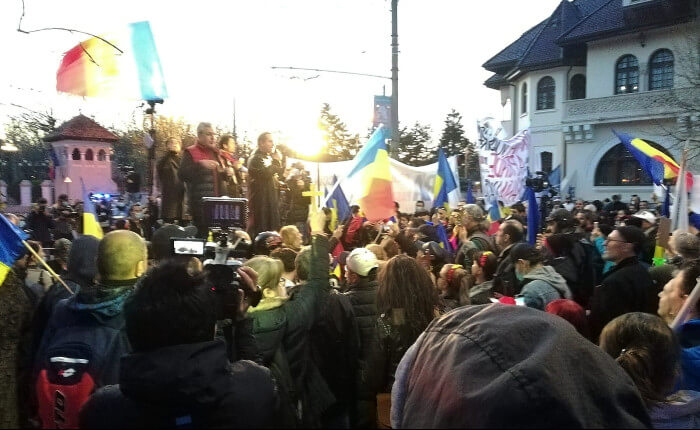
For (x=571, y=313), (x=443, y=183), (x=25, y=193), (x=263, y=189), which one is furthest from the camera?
(x=25, y=193)

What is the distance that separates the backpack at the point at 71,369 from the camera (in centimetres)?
243

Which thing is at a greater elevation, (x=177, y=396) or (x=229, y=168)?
(x=229, y=168)

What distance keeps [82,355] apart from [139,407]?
99 cm

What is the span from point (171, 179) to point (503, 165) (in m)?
8.16

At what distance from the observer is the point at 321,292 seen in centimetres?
327

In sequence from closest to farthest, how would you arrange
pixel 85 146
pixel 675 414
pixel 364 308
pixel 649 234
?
1. pixel 675 414
2. pixel 364 308
3. pixel 649 234
4. pixel 85 146

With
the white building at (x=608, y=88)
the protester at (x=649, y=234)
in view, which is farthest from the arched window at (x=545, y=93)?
the protester at (x=649, y=234)

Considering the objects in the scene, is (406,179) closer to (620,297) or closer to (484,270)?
(484,270)

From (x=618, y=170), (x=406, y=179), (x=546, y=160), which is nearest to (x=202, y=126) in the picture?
(x=406, y=179)

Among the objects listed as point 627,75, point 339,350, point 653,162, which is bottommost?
point 339,350

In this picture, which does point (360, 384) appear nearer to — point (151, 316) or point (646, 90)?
point (151, 316)

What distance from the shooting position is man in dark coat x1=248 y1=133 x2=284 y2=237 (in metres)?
6.82

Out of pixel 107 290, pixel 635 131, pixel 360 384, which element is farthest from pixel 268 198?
pixel 635 131

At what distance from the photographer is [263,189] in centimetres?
691
